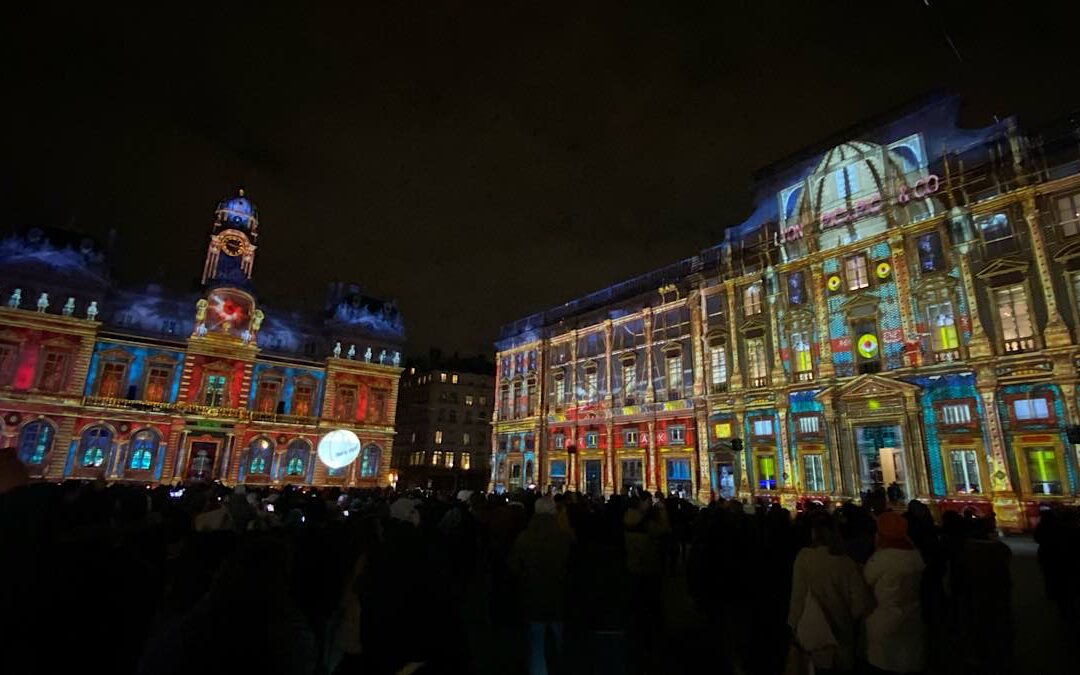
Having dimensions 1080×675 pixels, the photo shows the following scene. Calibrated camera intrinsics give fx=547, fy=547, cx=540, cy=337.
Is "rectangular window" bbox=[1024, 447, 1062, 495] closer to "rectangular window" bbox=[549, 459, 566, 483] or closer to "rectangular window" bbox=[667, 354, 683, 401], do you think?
"rectangular window" bbox=[667, 354, 683, 401]

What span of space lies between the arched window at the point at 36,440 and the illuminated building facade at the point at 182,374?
0.07 meters

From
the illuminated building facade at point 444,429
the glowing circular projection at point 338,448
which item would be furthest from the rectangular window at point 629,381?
the illuminated building facade at point 444,429

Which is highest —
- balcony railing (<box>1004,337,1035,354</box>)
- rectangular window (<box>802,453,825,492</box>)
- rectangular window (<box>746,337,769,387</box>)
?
rectangular window (<box>746,337,769,387</box>)

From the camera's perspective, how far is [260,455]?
4438cm

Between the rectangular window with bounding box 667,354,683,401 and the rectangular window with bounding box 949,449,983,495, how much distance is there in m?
15.1

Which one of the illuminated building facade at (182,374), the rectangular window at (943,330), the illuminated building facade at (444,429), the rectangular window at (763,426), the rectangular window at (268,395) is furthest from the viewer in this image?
the illuminated building facade at (444,429)

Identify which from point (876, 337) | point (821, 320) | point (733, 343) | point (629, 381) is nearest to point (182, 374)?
point (629, 381)

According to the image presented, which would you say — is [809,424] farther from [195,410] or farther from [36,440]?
[36,440]

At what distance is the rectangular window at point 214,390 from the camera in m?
42.8

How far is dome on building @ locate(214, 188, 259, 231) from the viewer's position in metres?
52.4

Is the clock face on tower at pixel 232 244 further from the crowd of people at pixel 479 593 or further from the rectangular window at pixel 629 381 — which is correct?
the crowd of people at pixel 479 593

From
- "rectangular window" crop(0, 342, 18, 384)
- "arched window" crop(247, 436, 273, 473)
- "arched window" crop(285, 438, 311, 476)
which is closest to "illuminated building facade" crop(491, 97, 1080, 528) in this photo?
"arched window" crop(285, 438, 311, 476)

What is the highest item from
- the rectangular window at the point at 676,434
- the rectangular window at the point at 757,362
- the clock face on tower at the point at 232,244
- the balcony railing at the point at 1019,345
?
the clock face on tower at the point at 232,244

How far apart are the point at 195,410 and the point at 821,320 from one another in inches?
1730
